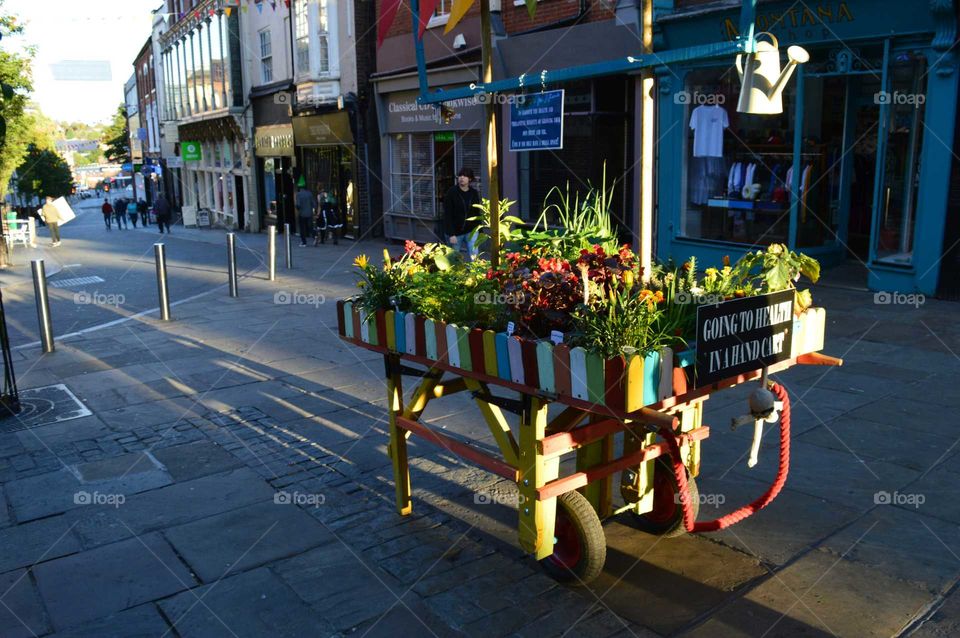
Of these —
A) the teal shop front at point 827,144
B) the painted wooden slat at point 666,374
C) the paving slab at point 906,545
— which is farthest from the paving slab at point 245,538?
the teal shop front at point 827,144

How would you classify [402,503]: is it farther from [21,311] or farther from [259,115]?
[259,115]

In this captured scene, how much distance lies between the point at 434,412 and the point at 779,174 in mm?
7798

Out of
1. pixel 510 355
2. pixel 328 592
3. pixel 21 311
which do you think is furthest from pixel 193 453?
pixel 21 311

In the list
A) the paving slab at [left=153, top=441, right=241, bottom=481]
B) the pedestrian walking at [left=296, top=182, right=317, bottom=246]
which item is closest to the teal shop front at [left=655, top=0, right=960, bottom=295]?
the paving slab at [left=153, top=441, right=241, bottom=481]

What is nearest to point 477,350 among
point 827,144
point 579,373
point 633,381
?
point 579,373

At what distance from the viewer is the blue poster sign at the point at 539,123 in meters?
13.7

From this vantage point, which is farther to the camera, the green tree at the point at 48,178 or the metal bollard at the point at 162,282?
the green tree at the point at 48,178

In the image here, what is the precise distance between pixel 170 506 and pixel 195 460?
2.66ft

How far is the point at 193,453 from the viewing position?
5.96 meters

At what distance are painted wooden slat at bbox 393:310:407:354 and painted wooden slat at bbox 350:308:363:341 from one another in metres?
0.39

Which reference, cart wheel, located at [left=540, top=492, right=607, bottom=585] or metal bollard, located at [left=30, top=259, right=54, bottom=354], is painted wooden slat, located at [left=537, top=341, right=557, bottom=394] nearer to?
cart wheel, located at [left=540, top=492, right=607, bottom=585]

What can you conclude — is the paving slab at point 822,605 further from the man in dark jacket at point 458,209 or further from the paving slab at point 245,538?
the man in dark jacket at point 458,209

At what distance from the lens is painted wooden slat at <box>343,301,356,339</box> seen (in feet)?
15.7

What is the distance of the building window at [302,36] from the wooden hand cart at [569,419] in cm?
2134
